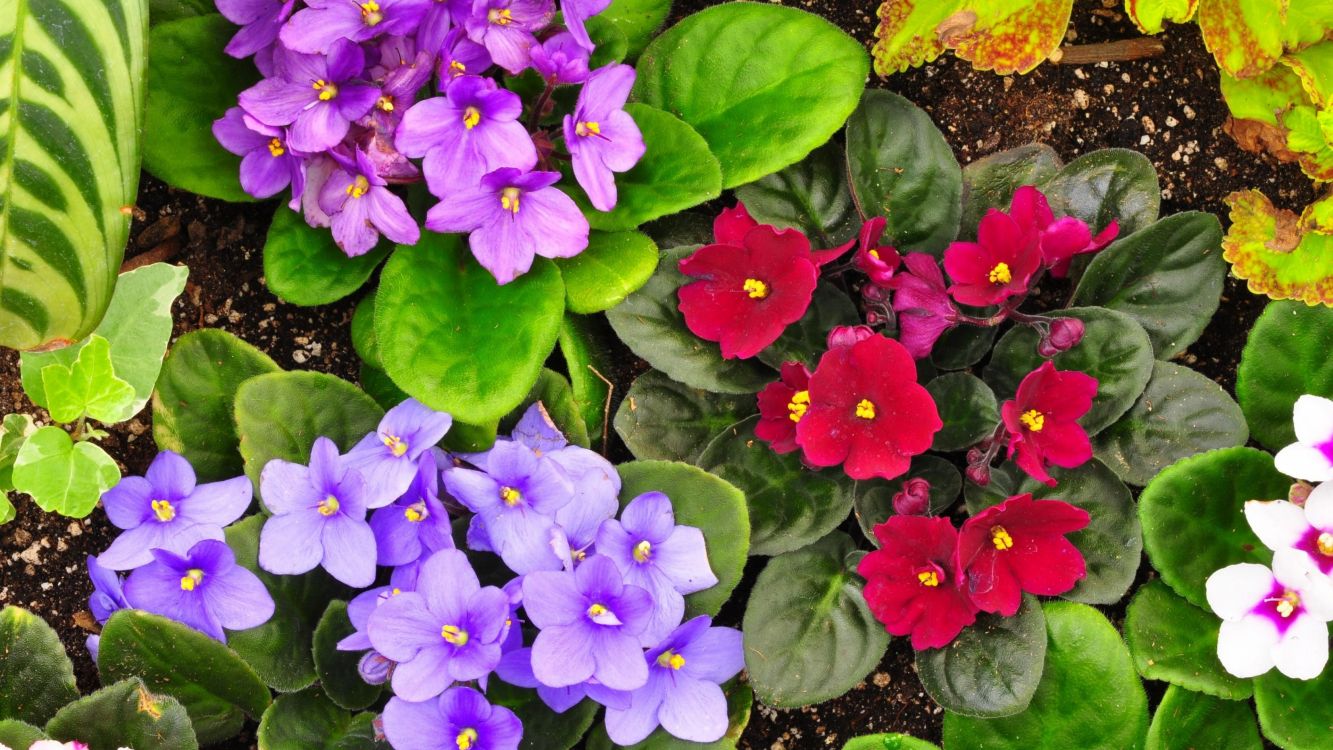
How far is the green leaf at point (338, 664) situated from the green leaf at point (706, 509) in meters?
0.36

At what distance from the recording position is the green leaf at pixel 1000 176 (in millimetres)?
1603

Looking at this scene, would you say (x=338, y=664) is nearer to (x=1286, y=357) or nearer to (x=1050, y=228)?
(x=1050, y=228)

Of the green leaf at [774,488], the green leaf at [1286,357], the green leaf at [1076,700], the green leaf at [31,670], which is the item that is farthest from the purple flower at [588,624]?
the green leaf at [1286,357]

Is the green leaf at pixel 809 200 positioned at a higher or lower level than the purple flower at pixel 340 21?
lower

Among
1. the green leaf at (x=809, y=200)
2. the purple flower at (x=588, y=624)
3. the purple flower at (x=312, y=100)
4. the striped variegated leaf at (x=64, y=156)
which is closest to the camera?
the striped variegated leaf at (x=64, y=156)

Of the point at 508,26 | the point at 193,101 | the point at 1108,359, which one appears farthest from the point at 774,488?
the point at 193,101

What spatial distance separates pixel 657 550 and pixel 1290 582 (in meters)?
0.73

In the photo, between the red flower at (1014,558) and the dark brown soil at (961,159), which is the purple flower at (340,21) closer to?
the dark brown soil at (961,159)

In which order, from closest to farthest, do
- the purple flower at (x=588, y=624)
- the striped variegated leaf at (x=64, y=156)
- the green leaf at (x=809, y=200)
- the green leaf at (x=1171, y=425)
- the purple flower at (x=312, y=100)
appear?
1. the striped variegated leaf at (x=64, y=156)
2. the purple flower at (x=588, y=624)
3. the purple flower at (x=312, y=100)
4. the green leaf at (x=1171, y=425)
5. the green leaf at (x=809, y=200)

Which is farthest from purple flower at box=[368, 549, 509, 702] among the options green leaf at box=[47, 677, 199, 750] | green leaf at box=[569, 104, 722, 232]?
green leaf at box=[569, 104, 722, 232]

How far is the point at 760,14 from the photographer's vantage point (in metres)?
1.60

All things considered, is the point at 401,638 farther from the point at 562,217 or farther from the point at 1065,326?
the point at 1065,326

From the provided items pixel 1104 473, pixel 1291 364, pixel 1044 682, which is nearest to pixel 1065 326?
pixel 1104 473

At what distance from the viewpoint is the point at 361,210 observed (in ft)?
4.83
